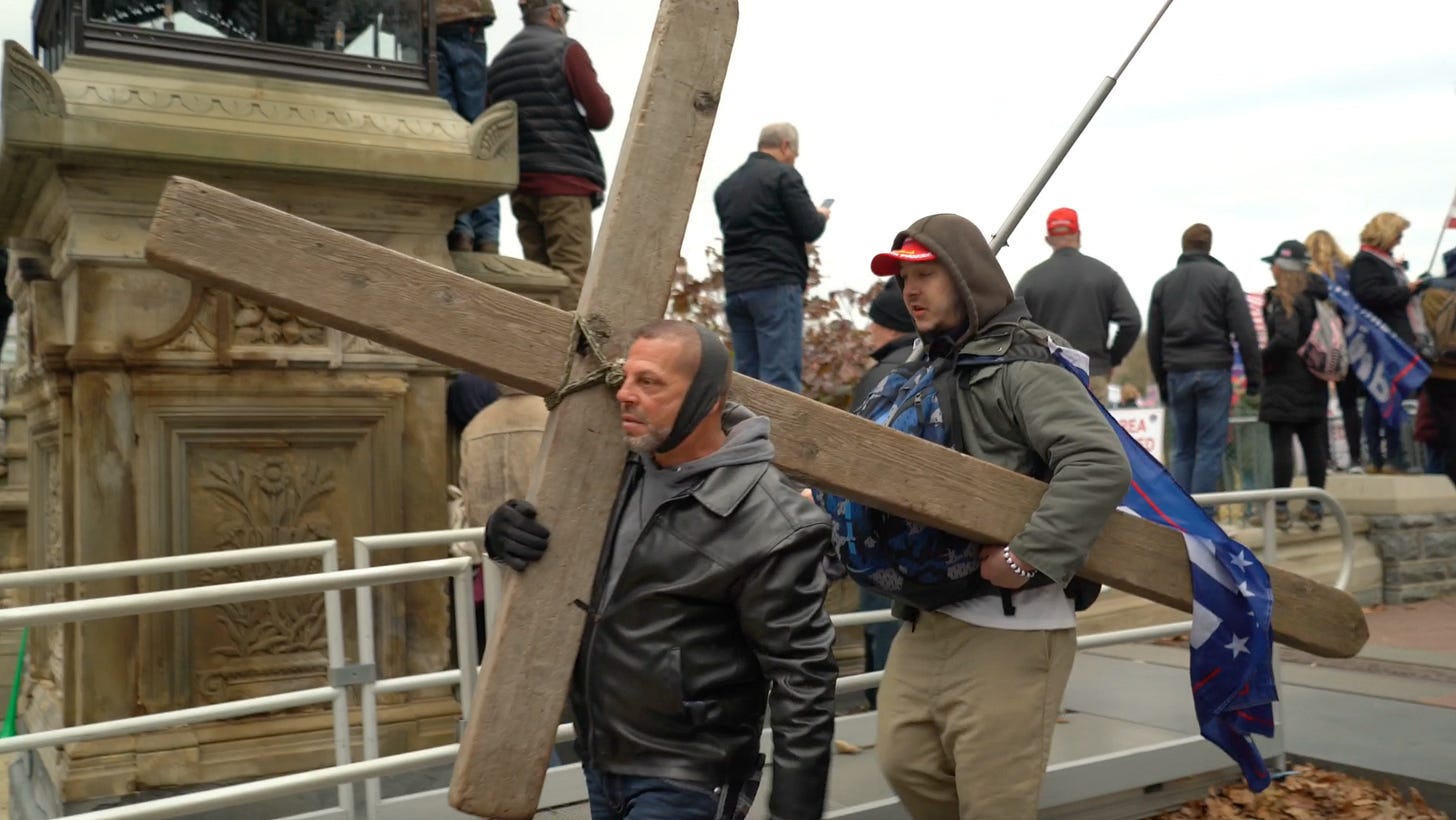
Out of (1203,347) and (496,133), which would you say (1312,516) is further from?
(496,133)

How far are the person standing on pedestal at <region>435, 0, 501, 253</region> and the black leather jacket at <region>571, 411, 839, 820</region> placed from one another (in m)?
4.65

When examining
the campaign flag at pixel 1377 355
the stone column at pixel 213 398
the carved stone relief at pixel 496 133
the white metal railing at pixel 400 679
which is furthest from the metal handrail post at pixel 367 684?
the campaign flag at pixel 1377 355

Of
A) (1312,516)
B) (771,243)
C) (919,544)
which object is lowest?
(1312,516)

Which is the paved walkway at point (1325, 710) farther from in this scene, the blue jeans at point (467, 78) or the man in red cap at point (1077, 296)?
the blue jeans at point (467, 78)

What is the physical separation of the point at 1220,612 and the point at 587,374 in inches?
66.6

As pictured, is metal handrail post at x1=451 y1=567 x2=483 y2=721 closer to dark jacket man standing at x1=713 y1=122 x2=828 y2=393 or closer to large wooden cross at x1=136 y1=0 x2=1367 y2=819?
large wooden cross at x1=136 y1=0 x2=1367 y2=819

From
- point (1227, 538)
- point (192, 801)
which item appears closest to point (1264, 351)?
point (1227, 538)

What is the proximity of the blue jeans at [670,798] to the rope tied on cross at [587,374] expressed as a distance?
739mm

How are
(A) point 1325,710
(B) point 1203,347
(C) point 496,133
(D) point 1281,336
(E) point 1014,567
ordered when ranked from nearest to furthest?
(E) point 1014,567, (C) point 496,133, (A) point 1325,710, (B) point 1203,347, (D) point 1281,336

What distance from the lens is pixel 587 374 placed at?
2.66 m

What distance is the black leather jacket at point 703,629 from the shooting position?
2.69m

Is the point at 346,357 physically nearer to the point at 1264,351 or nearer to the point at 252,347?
the point at 252,347

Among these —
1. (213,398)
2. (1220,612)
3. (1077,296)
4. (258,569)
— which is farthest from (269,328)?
(1077,296)

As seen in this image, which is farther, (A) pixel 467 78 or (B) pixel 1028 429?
(A) pixel 467 78
